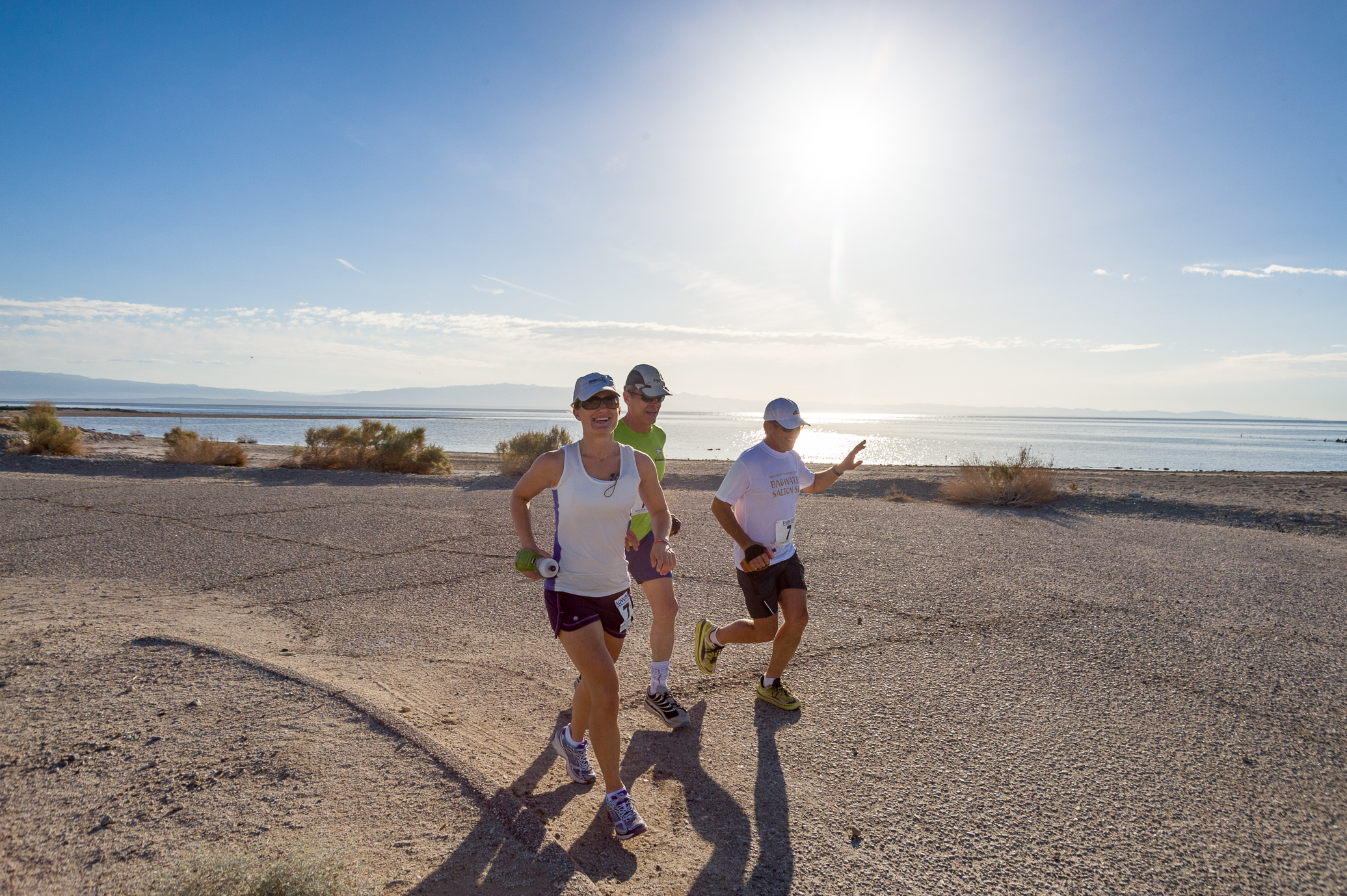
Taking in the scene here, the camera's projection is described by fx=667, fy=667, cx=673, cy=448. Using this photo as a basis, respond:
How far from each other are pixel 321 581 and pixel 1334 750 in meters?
7.63

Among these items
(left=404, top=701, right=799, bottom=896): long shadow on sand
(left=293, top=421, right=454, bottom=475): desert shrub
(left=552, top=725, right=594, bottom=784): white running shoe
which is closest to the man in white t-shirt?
(left=404, top=701, right=799, bottom=896): long shadow on sand

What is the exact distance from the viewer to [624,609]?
9.65 ft

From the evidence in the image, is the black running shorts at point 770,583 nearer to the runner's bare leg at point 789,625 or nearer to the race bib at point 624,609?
the runner's bare leg at point 789,625

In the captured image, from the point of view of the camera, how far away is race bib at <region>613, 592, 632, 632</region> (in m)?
2.93

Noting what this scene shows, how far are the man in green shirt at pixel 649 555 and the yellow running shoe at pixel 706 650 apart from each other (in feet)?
1.45

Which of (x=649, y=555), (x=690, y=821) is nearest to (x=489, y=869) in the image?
(x=690, y=821)

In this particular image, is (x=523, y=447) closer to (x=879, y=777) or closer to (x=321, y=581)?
(x=321, y=581)

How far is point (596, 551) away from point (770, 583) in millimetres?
1473

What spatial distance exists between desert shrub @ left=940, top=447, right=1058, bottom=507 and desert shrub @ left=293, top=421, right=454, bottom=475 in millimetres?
12606

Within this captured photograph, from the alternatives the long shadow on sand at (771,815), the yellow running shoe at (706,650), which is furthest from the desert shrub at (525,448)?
the long shadow on sand at (771,815)

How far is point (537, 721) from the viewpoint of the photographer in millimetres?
3812


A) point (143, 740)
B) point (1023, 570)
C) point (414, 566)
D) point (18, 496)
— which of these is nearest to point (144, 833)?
point (143, 740)

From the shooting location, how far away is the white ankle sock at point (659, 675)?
3.95 m

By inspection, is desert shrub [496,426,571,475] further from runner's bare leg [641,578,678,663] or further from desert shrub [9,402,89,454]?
runner's bare leg [641,578,678,663]
